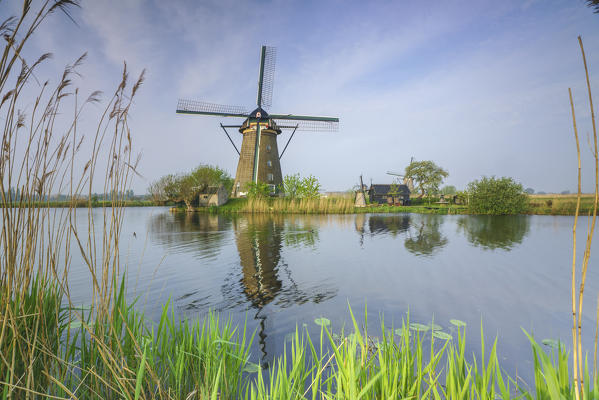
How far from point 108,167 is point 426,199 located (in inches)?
1894

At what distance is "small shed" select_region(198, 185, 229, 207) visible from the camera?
97.6 feet

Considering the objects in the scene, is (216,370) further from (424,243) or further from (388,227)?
(388,227)

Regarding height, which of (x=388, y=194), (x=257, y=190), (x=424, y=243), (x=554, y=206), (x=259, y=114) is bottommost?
(x=424, y=243)

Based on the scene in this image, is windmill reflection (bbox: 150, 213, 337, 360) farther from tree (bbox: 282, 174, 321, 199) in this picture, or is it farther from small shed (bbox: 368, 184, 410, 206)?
small shed (bbox: 368, 184, 410, 206)

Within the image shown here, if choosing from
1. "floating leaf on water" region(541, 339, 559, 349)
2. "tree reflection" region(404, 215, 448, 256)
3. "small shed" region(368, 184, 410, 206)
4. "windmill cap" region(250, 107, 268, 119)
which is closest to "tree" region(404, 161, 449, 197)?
"small shed" region(368, 184, 410, 206)

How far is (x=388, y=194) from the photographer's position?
3897 centimetres

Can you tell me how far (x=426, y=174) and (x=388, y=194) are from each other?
46.4 ft

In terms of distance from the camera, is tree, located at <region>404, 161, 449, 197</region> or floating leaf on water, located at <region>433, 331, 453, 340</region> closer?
floating leaf on water, located at <region>433, 331, 453, 340</region>

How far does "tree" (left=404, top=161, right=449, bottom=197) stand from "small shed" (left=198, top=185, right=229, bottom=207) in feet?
111

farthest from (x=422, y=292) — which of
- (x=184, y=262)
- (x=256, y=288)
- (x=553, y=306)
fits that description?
(x=184, y=262)

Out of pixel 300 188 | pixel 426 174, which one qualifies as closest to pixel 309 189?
pixel 300 188

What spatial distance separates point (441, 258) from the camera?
24.9 feet

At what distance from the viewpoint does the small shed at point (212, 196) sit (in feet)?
97.6

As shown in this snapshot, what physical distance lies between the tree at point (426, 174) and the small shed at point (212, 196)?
34.0 metres
